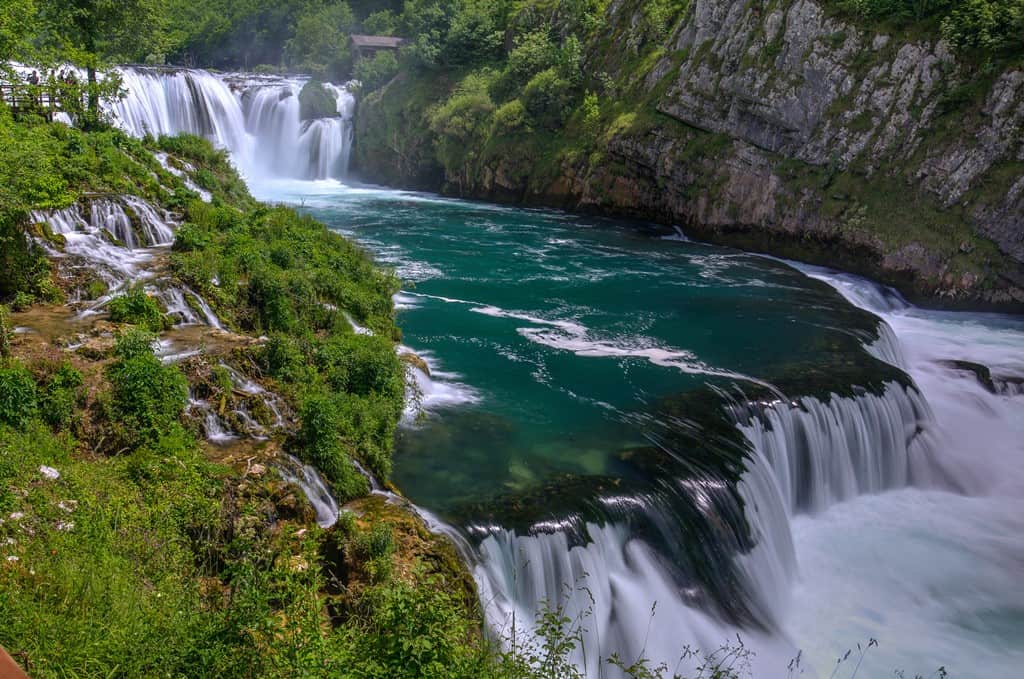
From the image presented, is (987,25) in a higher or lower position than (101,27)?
higher

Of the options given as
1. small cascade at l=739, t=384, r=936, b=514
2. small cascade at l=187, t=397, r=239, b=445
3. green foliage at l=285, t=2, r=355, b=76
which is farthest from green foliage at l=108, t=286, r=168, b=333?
green foliage at l=285, t=2, r=355, b=76

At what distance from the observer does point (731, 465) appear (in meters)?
12.3

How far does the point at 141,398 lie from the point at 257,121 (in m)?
43.2

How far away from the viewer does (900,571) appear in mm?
11938

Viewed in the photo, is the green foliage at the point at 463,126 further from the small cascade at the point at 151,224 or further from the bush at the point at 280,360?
the bush at the point at 280,360

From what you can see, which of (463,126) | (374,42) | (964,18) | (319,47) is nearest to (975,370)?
(964,18)

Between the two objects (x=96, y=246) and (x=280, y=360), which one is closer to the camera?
(x=280, y=360)

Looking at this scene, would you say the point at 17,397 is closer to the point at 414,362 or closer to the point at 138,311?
the point at 138,311

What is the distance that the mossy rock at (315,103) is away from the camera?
49031 mm

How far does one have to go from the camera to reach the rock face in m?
22.4

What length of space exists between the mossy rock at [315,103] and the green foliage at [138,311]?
1615 inches

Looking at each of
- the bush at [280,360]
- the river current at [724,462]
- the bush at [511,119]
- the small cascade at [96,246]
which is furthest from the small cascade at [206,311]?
the bush at [511,119]

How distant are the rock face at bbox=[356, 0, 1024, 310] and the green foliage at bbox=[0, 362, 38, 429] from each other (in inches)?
981

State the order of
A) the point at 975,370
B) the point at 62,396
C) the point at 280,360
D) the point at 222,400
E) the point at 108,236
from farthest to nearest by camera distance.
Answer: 1. the point at 975,370
2. the point at 108,236
3. the point at 280,360
4. the point at 222,400
5. the point at 62,396
